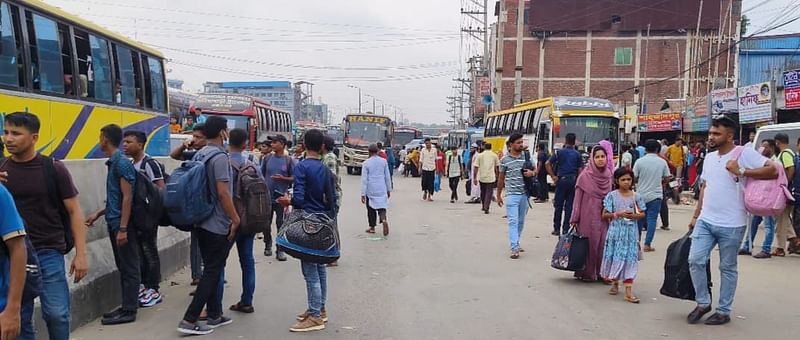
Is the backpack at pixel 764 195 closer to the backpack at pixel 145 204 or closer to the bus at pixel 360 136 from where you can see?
the backpack at pixel 145 204

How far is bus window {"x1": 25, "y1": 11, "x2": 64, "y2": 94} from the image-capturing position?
10164 millimetres

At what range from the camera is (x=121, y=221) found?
6027 millimetres

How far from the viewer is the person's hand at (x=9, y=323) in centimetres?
322

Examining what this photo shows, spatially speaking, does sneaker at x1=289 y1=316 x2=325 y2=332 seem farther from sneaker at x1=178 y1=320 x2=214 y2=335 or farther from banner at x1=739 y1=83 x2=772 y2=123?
banner at x1=739 y1=83 x2=772 y2=123

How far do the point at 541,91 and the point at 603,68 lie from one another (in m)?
4.95

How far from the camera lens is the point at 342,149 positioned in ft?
119

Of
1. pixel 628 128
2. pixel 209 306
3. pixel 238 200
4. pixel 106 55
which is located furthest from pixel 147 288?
pixel 628 128

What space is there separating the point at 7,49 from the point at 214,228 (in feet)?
18.8

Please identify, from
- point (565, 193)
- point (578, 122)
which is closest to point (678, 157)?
point (578, 122)

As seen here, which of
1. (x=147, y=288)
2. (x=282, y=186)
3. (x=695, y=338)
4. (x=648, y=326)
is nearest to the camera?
(x=695, y=338)

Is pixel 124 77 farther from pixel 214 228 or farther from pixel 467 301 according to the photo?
pixel 467 301

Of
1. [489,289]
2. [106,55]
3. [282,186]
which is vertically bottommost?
[489,289]

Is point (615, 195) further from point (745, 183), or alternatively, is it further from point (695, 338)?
point (695, 338)

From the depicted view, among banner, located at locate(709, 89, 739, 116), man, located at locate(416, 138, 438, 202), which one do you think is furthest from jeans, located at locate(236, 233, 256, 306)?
banner, located at locate(709, 89, 739, 116)
